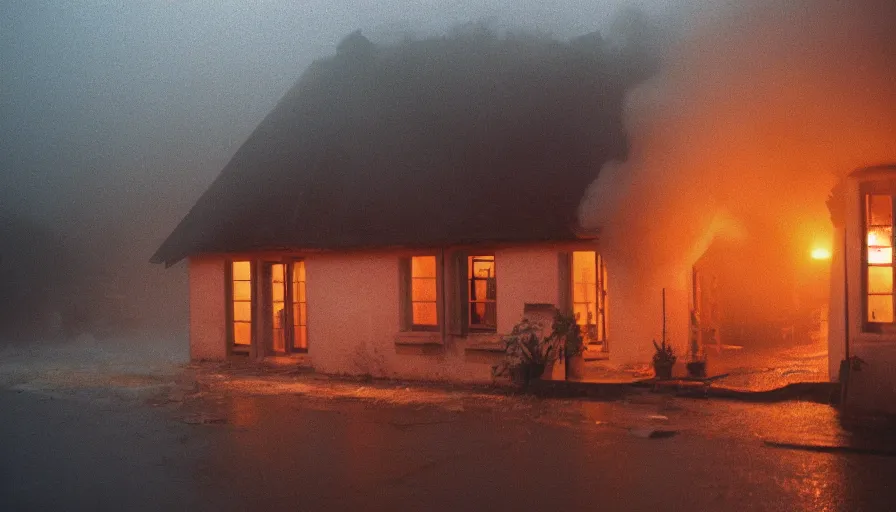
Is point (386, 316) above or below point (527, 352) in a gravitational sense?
above

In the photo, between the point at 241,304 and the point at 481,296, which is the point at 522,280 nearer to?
the point at 481,296

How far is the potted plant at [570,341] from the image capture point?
13445 millimetres

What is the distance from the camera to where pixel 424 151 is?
17156 millimetres

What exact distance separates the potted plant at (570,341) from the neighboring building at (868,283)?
3805 millimetres

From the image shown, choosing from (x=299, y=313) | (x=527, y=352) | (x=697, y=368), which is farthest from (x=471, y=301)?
(x=299, y=313)

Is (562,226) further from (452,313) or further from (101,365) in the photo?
(101,365)

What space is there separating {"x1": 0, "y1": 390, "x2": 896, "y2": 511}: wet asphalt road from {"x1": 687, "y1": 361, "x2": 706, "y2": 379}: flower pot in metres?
1.65

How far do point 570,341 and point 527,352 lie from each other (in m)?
0.69

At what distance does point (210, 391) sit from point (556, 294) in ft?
19.4

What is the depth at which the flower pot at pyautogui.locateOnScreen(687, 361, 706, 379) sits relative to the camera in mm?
13438

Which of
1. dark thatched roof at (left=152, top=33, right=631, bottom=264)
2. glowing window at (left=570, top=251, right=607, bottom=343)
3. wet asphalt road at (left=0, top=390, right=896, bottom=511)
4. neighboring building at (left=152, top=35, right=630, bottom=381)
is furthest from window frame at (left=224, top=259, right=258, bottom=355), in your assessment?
glowing window at (left=570, top=251, right=607, bottom=343)

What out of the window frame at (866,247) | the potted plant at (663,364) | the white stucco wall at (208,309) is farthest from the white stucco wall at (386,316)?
the window frame at (866,247)

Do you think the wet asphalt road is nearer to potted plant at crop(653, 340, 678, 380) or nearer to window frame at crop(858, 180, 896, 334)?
potted plant at crop(653, 340, 678, 380)

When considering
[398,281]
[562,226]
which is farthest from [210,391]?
[562,226]
